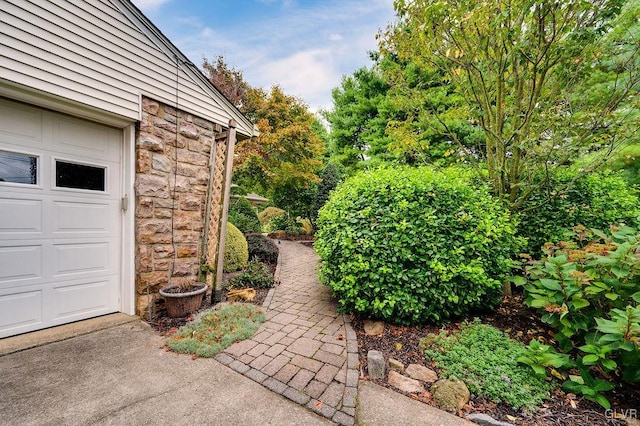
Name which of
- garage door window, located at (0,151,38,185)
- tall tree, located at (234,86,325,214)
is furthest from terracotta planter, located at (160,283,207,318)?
tall tree, located at (234,86,325,214)

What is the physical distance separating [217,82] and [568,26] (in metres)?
9.30

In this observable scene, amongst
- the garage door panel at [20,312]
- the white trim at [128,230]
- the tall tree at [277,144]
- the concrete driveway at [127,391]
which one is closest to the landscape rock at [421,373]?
the concrete driveway at [127,391]

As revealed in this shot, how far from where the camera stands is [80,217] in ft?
9.33

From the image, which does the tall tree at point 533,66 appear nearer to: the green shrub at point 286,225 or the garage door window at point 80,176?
the garage door window at point 80,176

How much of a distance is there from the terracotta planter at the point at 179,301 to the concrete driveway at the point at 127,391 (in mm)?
622

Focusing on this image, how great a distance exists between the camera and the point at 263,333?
2754 millimetres

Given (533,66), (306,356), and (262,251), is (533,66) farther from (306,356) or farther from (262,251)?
(262,251)

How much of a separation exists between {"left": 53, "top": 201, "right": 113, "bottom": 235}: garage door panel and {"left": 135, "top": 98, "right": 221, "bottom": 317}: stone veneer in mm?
353

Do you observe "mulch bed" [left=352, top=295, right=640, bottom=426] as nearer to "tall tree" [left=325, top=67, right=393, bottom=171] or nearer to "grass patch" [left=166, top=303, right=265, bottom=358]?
"grass patch" [left=166, top=303, right=265, bottom=358]

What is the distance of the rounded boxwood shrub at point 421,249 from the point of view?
2.66 metres

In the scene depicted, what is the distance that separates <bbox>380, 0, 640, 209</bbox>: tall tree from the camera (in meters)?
2.65

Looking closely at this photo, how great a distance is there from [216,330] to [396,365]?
1890 millimetres

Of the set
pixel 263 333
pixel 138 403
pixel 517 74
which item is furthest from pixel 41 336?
pixel 517 74

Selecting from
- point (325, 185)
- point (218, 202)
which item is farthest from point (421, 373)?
point (325, 185)
